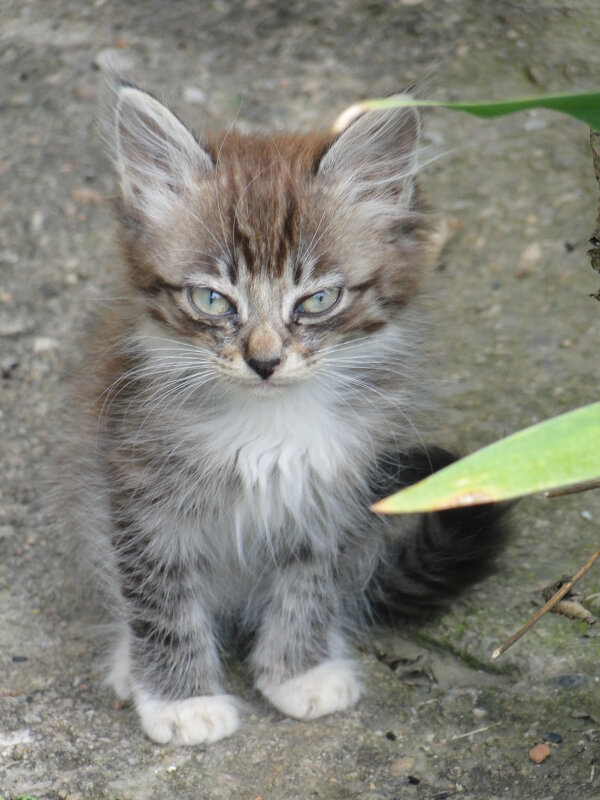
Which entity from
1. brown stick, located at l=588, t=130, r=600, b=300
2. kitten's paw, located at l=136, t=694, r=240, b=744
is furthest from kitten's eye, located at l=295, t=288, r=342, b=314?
kitten's paw, located at l=136, t=694, r=240, b=744

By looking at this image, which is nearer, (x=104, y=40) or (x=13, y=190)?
(x=13, y=190)

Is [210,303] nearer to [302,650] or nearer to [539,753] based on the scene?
[302,650]

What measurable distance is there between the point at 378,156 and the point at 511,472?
124cm

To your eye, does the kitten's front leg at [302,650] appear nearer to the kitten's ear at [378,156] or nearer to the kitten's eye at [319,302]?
the kitten's eye at [319,302]

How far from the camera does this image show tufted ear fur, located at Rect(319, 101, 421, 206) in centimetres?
249

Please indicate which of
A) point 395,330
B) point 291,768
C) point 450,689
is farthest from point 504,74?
point 291,768

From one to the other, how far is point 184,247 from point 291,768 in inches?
49.2

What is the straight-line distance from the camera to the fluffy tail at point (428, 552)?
274 centimetres

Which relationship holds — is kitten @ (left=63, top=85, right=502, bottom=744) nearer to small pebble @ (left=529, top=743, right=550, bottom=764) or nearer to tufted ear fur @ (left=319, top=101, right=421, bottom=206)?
tufted ear fur @ (left=319, top=101, right=421, bottom=206)

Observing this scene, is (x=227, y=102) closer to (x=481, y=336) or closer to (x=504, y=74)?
(x=504, y=74)

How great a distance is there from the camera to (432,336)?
282cm

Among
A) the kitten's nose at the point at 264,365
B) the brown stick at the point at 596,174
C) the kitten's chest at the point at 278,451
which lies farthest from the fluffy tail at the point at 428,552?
the brown stick at the point at 596,174

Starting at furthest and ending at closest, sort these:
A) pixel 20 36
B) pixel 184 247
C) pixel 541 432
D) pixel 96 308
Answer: pixel 20 36
pixel 96 308
pixel 184 247
pixel 541 432

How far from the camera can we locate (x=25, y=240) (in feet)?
14.0
